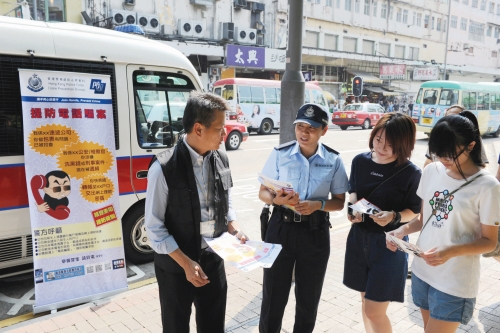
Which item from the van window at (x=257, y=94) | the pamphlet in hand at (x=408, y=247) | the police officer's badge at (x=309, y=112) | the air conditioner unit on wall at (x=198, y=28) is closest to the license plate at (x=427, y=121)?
the van window at (x=257, y=94)

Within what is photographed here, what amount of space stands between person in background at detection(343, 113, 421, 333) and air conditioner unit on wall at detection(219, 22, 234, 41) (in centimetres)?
2402

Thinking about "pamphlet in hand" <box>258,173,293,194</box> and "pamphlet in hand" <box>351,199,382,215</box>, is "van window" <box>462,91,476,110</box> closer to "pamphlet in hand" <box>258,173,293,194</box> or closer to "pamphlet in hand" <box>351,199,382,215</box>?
"pamphlet in hand" <box>351,199,382,215</box>

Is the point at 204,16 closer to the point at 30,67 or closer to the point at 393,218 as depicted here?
the point at 30,67

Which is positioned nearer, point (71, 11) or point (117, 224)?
point (117, 224)

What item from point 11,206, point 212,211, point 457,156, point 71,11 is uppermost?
point 71,11

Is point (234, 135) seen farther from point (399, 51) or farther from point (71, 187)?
point (399, 51)

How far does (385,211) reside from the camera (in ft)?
8.32

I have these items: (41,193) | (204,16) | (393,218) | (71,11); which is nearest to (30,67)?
(41,193)

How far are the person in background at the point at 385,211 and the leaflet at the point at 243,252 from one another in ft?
2.16

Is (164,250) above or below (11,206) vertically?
above

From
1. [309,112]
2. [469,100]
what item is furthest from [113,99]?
[469,100]

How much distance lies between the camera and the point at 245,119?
1942 cm

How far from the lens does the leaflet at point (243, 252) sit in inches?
85.2

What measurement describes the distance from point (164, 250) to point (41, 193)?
83.8 inches
